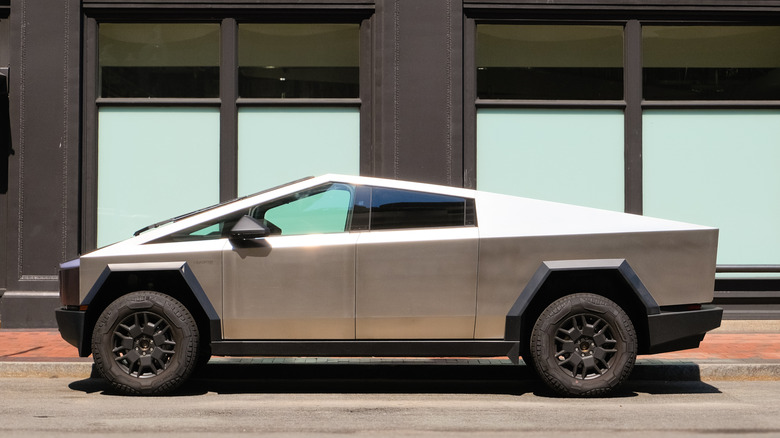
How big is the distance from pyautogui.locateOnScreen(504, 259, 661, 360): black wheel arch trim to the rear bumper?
85 mm

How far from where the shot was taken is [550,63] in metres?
11.7

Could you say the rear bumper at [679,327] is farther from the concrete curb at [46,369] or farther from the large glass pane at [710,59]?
the large glass pane at [710,59]

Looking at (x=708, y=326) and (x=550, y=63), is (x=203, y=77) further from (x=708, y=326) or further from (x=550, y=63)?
(x=708, y=326)

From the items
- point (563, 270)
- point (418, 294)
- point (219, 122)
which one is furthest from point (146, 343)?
point (219, 122)

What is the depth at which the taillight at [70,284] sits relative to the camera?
707cm

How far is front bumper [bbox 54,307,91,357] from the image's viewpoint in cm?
700

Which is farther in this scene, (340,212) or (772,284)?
(772,284)

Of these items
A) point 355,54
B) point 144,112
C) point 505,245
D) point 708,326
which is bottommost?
point 708,326

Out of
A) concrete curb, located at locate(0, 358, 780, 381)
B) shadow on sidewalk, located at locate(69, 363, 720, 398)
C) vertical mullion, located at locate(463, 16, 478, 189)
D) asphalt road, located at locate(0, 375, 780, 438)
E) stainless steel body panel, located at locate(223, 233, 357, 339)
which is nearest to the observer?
asphalt road, located at locate(0, 375, 780, 438)

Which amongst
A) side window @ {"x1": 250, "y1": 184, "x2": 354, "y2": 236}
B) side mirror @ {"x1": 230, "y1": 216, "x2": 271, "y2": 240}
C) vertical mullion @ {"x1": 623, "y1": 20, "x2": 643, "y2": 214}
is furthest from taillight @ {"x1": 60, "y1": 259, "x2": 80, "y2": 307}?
vertical mullion @ {"x1": 623, "y1": 20, "x2": 643, "y2": 214}

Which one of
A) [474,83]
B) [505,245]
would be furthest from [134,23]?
[505,245]

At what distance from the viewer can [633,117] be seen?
38.0 feet

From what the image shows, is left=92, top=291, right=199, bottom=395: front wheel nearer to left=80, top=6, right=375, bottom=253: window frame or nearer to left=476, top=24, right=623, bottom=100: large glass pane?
left=80, top=6, right=375, bottom=253: window frame

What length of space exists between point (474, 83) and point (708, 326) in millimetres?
5375
